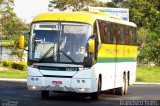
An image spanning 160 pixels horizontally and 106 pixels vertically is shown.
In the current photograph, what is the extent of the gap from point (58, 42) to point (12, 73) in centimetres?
2377

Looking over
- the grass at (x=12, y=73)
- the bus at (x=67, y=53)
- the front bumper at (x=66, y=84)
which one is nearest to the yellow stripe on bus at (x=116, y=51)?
the bus at (x=67, y=53)

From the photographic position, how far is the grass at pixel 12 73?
41938mm

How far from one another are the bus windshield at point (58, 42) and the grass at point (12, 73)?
65.6 ft

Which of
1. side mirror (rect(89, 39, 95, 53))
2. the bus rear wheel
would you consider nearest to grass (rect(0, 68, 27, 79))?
the bus rear wheel

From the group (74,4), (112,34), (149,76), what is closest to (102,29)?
(112,34)

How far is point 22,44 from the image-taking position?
21.2 m

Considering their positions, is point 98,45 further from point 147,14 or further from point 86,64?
point 147,14

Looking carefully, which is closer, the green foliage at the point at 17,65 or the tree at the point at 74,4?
the green foliage at the point at 17,65

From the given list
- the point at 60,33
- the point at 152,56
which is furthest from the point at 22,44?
the point at 152,56

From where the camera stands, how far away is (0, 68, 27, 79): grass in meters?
41.9

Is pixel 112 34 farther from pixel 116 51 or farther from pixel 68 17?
pixel 68 17

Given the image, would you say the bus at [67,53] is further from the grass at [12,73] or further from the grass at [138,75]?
the grass at [138,75]

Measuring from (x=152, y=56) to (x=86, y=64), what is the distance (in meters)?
39.4

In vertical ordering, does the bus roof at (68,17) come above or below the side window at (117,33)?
above
